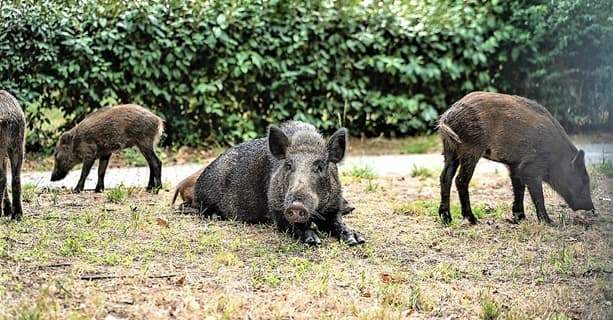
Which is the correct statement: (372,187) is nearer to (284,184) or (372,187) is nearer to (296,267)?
(284,184)

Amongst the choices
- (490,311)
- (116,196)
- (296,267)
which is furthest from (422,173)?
(490,311)

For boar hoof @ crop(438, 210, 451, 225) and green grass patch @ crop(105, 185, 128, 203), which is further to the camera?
green grass patch @ crop(105, 185, 128, 203)

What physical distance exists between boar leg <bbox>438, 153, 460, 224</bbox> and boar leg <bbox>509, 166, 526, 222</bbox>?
0.45 metres

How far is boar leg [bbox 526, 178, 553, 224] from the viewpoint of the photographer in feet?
24.8

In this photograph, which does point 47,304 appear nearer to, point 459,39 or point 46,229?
point 46,229

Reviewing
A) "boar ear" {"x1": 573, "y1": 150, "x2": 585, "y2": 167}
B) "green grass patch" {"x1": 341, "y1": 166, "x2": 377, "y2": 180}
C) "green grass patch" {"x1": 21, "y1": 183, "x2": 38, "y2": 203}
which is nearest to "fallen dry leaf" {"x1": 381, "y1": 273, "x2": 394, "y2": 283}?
"boar ear" {"x1": 573, "y1": 150, "x2": 585, "y2": 167}

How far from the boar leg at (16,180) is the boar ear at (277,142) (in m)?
1.92

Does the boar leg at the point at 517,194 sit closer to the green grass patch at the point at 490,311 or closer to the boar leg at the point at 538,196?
the boar leg at the point at 538,196

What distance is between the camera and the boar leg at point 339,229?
704 cm

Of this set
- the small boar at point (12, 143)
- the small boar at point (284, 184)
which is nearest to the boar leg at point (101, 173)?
the small boar at point (284, 184)

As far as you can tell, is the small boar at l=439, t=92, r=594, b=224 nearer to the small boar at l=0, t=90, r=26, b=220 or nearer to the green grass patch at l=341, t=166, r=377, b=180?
the green grass patch at l=341, t=166, r=377, b=180

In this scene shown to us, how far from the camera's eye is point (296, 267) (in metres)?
6.16

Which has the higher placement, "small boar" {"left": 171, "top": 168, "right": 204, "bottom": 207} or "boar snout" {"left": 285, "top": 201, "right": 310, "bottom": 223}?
"boar snout" {"left": 285, "top": 201, "right": 310, "bottom": 223}

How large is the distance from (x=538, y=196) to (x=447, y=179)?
73 centimetres
